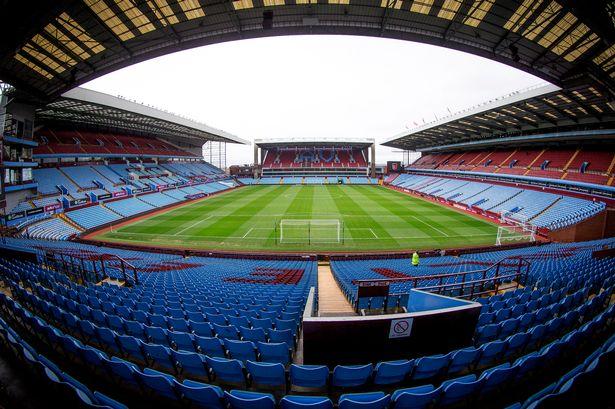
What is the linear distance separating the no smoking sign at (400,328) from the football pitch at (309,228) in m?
16.5

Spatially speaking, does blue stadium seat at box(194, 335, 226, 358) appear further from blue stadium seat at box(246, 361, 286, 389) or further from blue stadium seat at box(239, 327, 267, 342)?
blue stadium seat at box(246, 361, 286, 389)

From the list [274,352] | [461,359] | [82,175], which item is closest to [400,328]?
[461,359]

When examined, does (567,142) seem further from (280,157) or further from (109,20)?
(280,157)

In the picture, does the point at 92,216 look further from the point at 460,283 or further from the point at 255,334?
the point at 460,283

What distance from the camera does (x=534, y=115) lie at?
96.2 feet

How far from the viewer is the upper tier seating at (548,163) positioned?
87.9 feet

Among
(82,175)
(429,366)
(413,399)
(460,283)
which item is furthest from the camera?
(82,175)

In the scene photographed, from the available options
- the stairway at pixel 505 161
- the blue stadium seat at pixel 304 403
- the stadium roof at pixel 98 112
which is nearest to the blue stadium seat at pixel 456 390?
the blue stadium seat at pixel 304 403

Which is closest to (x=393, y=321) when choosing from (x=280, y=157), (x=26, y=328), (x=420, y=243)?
(x=26, y=328)

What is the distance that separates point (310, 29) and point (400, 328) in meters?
15.8

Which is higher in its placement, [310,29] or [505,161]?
[310,29]

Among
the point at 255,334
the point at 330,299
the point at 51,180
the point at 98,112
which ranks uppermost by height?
the point at 98,112

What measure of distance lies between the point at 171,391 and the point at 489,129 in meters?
50.9

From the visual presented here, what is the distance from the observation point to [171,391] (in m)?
3.36
